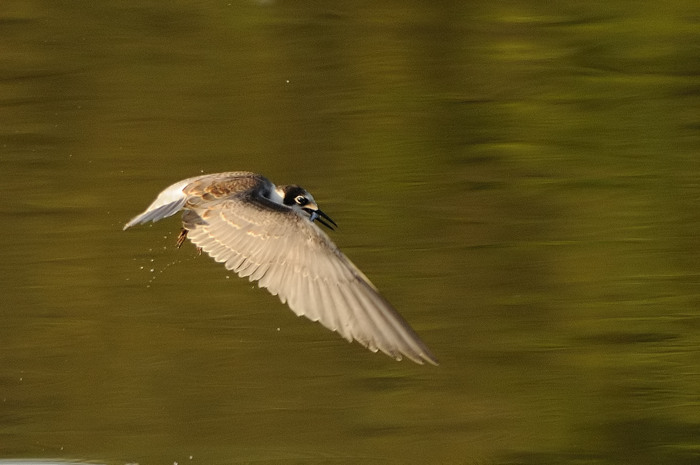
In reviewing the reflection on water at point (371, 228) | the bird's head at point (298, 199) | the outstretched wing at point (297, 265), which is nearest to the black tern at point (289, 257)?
the outstretched wing at point (297, 265)

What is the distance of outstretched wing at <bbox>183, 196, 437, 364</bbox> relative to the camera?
9.32 ft

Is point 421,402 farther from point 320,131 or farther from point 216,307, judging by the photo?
point 320,131

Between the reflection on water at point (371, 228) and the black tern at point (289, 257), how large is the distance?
84cm

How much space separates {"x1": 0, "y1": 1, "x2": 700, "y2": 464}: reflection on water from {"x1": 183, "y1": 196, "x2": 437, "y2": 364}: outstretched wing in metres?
0.84

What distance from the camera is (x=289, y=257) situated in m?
3.03

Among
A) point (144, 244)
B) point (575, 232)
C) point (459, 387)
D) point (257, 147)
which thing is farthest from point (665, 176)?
point (144, 244)

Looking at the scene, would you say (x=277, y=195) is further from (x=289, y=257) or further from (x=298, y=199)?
(x=289, y=257)

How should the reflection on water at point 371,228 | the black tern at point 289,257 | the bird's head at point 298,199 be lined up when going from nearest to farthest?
the black tern at point 289,257 → the bird's head at point 298,199 → the reflection on water at point 371,228

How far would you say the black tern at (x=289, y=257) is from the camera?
9.30ft

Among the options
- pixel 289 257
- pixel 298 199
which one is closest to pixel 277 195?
pixel 298 199

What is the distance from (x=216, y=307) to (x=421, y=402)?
81 centimetres

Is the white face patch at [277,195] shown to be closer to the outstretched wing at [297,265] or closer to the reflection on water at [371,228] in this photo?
the outstretched wing at [297,265]

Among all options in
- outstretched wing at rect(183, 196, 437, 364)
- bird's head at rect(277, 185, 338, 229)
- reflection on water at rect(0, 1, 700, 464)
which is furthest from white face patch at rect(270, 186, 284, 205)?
reflection on water at rect(0, 1, 700, 464)

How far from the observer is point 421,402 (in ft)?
13.0
